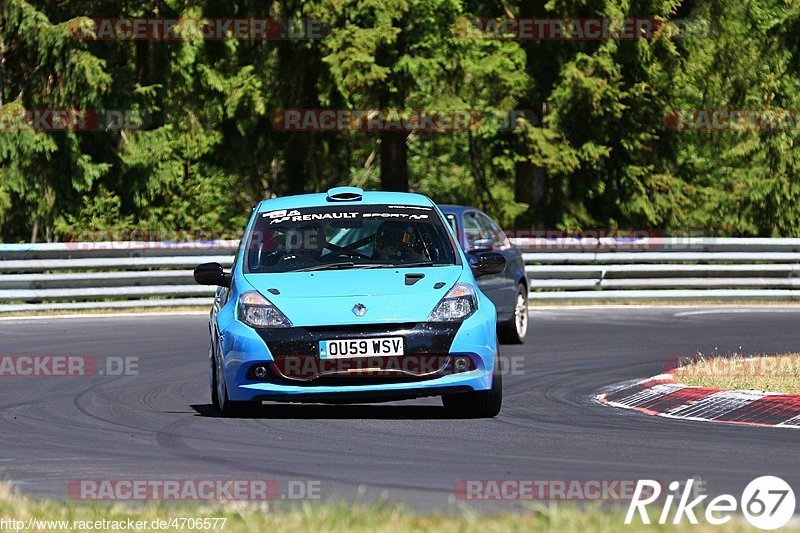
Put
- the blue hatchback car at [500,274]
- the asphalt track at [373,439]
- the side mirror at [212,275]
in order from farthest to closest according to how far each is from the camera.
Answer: the blue hatchback car at [500,274], the side mirror at [212,275], the asphalt track at [373,439]

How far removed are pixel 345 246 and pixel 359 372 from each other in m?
1.75

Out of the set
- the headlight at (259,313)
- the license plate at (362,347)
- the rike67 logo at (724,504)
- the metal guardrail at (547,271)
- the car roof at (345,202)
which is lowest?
the metal guardrail at (547,271)

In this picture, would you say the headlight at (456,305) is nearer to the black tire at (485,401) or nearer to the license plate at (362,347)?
the license plate at (362,347)

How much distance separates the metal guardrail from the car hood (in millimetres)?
12604

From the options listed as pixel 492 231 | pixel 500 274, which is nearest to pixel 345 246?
pixel 500 274

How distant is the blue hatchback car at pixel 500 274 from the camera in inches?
688

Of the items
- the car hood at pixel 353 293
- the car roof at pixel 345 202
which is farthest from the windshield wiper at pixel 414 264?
the car roof at pixel 345 202

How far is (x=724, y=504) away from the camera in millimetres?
7203

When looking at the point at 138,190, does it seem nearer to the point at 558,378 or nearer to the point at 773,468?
the point at 558,378

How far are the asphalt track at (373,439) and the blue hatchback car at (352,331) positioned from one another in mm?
246

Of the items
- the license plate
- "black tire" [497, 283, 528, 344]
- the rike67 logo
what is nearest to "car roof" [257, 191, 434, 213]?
the license plate

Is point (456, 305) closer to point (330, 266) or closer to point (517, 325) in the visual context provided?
point (330, 266)

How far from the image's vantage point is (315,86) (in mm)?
33188

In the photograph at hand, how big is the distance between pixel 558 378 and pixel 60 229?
1872 cm
